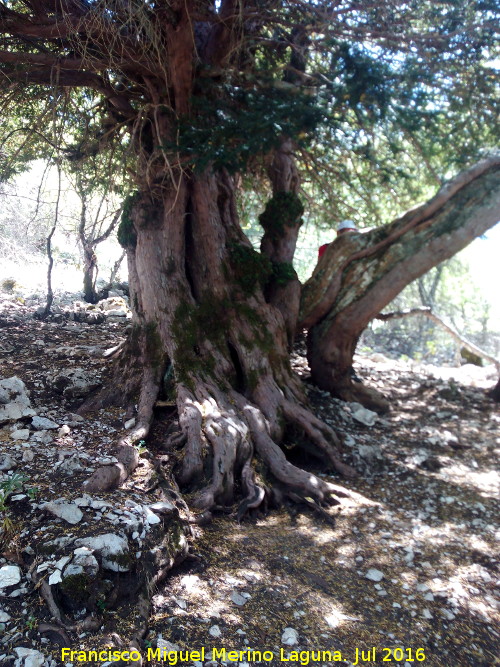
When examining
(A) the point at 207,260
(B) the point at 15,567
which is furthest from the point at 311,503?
(A) the point at 207,260

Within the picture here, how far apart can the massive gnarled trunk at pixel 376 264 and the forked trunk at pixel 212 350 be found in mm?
773

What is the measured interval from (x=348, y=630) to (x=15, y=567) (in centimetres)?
160

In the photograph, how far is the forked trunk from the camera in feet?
12.4

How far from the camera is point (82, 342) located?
6.08 m

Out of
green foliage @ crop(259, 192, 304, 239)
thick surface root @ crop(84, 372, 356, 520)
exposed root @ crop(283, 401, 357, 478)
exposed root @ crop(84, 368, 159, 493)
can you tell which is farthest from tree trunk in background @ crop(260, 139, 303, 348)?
exposed root @ crop(84, 368, 159, 493)

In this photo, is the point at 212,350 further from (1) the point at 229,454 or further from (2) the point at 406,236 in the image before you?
(2) the point at 406,236

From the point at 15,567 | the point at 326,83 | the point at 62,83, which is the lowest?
the point at 15,567

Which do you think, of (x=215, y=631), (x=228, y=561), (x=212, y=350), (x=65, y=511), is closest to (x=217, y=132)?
(x=212, y=350)

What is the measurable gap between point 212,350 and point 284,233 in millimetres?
1939

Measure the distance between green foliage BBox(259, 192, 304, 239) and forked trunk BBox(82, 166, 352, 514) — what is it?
→ 0.49m

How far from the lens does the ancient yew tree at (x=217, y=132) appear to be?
4.18m

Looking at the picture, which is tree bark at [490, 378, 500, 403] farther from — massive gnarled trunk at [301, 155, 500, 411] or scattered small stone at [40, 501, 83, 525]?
scattered small stone at [40, 501, 83, 525]

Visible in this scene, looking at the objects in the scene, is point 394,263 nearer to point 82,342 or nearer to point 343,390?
point 343,390

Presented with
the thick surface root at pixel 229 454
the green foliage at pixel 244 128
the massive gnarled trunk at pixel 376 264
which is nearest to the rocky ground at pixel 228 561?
the thick surface root at pixel 229 454
